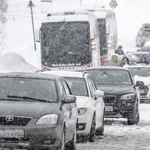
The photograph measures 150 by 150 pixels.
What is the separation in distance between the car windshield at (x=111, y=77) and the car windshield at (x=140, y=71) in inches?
236

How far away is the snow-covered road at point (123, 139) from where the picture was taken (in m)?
9.34

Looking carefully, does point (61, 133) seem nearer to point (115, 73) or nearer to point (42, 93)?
point (42, 93)

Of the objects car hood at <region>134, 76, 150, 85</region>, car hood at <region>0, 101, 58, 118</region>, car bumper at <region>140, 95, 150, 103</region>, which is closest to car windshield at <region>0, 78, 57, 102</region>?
car hood at <region>0, 101, 58, 118</region>

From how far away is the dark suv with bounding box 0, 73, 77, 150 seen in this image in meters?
7.00

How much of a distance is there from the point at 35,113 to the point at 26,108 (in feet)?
0.68

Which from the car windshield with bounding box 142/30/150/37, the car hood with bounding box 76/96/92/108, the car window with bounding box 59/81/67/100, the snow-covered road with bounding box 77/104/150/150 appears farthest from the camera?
the car windshield with bounding box 142/30/150/37

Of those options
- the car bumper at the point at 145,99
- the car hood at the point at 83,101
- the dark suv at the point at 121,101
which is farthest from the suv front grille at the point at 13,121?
the car bumper at the point at 145,99

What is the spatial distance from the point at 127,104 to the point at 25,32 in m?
65.5

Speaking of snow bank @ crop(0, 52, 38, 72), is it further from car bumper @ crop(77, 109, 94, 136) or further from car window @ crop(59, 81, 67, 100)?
car window @ crop(59, 81, 67, 100)

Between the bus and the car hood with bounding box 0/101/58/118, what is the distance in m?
14.0

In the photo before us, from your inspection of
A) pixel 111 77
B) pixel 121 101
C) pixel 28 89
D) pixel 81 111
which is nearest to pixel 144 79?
pixel 111 77

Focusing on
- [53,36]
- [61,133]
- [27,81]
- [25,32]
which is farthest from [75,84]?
[25,32]

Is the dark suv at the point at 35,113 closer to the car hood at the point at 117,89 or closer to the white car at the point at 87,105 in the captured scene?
the white car at the point at 87,105

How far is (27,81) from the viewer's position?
8312 mm
